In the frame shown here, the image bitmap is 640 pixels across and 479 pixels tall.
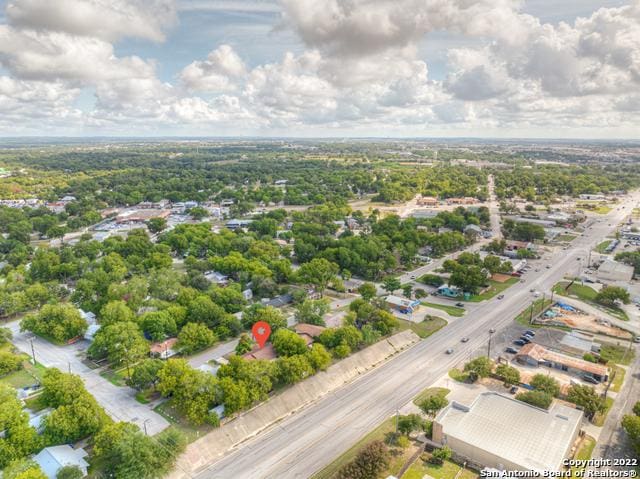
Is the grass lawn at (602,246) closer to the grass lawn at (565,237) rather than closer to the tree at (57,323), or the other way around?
the grass lawn at (565,237)

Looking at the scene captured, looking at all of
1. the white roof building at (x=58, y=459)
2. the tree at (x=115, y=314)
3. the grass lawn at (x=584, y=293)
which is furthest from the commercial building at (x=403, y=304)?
the white roof building at (x=58, y=459)

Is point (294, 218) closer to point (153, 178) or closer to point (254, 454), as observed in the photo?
point (254, 454)

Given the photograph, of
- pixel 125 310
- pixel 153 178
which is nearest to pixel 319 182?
pixel 153 178

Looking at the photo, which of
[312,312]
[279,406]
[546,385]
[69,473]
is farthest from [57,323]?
[546,385]

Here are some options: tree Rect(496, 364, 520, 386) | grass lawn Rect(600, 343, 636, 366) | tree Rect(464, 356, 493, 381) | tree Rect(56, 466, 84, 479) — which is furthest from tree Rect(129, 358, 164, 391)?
grass lawn Rect(600, 343, 636, 366)

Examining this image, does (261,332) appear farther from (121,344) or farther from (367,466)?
(367,466)
